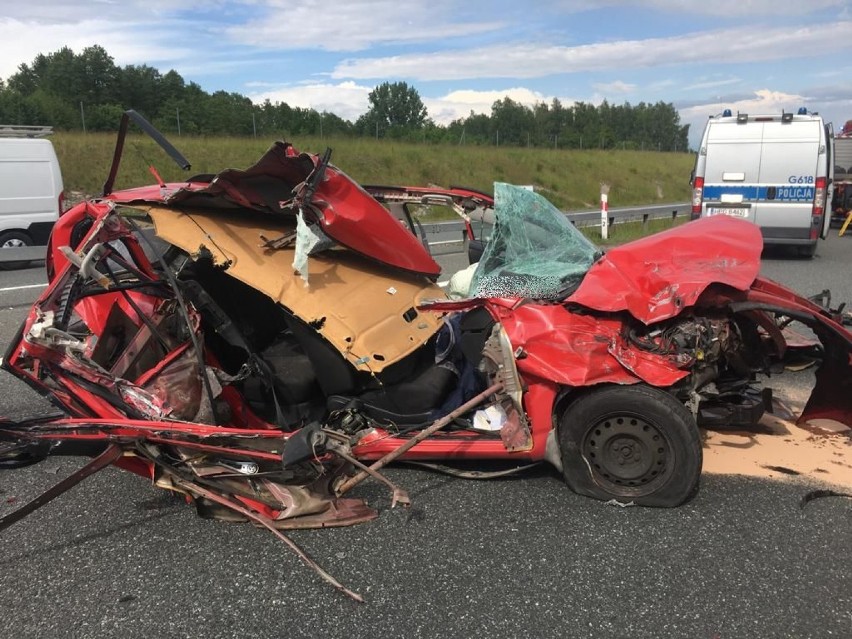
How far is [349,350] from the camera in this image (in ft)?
10.7

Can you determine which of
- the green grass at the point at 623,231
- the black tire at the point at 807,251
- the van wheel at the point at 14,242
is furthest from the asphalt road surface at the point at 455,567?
the green grass at the point at 623,231

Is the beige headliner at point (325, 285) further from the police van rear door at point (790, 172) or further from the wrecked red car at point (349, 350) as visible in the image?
the police van rear door at point (790, 172)

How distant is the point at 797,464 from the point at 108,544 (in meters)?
3.58

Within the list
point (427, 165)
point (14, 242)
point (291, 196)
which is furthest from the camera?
point (427, 165)

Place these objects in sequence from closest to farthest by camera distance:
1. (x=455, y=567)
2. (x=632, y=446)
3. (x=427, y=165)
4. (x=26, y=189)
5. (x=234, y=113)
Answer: (x=455, y=567)
(x=632, y=446)
(x=26, y=189)
(x=427, y=165)
(x=234, y=113)

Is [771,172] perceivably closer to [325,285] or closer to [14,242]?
[325,285]

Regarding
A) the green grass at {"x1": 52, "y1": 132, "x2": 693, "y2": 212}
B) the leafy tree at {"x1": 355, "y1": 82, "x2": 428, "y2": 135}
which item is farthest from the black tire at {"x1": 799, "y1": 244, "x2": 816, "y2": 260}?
the leafy tree at {"x1": 355, "y1": 82, "x2": 428, "y2": 135}

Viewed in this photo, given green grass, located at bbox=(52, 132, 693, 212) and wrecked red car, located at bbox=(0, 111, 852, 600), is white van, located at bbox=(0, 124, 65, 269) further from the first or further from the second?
wrecked red car, located at bbox=(0, 111, 852, 600)

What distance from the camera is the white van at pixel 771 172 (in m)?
10.8

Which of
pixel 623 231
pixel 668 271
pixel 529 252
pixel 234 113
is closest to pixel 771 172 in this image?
pixel 623 231

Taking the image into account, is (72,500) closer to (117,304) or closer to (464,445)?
(117,304)

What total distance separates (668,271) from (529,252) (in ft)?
2.75

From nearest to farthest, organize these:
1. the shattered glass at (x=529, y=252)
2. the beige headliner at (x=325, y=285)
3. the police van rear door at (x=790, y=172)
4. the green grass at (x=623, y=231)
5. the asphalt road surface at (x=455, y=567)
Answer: the asphalt road surface at (x=455, y=567), the beige headliner at (x=325, y=285), the shattered glass at (x=529, y=252), the police van rear door at (x=790, y=172), the green grass at (x=623, y=231)

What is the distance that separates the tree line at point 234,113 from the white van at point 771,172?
2762 centimetres
